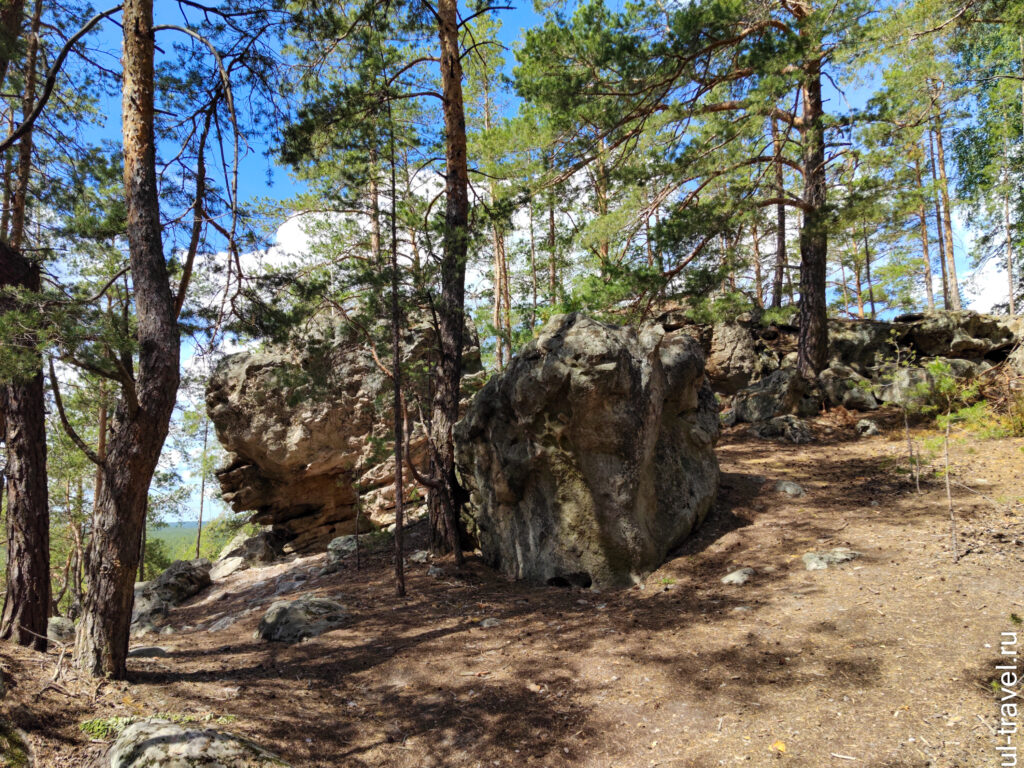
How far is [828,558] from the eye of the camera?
5262mm

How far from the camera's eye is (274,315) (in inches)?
253

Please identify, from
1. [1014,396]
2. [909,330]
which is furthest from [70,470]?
[909,330]

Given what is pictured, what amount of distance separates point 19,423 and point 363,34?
5.89 metres

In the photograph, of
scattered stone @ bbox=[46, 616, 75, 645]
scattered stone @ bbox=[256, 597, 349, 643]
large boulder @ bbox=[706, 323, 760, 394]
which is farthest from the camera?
large boulder @ bbox=[706, 323, 760, 394]

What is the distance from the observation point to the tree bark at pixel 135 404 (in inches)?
163

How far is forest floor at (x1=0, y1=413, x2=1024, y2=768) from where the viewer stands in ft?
10.1

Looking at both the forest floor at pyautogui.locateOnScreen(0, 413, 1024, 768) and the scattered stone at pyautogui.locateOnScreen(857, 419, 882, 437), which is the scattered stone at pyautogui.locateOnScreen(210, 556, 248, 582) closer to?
the forest floor at pyautogui.locateOnScreen(0, 413, 1024, 768)

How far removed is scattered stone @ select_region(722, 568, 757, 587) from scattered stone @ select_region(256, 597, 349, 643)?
401cm

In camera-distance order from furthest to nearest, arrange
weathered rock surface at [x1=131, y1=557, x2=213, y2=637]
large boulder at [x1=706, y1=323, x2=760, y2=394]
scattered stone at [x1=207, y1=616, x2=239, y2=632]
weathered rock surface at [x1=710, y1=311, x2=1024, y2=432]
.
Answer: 1. large boulder at [x1=706, y1=323, x2=760, y2=394]
2. weathered rock surface at [x1=710, y1=311, x2=1024, y2=432]
3. weathered rock surface at [x1=131, y1=557, x2=213, y2=637]
4. scattered stone at [x1=207, y1=616, x2=239, y2=632]

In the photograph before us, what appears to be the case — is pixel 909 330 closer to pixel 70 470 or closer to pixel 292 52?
pixel 292 52

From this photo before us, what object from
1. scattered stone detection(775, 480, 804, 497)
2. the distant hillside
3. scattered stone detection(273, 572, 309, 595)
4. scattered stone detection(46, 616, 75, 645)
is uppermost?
scattered stone detection(775, 480, 804, 497)

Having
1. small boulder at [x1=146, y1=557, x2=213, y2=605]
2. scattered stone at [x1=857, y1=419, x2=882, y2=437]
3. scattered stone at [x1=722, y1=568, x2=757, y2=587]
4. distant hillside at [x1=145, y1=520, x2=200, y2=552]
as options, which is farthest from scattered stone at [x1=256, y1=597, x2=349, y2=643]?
distant hillside at [x1=145, y1=520, x2=200, y2=552]

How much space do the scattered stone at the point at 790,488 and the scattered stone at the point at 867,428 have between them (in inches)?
→ 117

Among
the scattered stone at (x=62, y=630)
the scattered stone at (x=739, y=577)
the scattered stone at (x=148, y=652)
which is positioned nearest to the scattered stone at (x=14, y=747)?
the scattered stone at (x=148, y=652)
